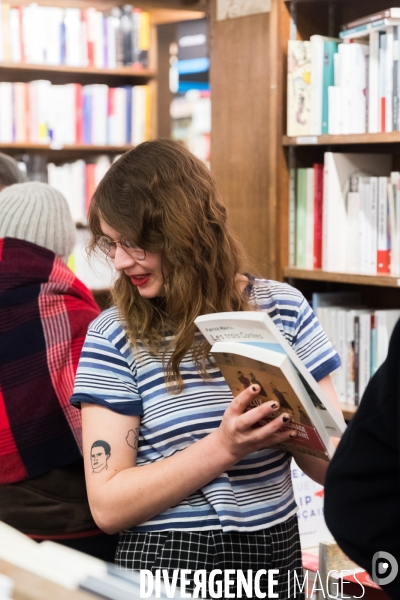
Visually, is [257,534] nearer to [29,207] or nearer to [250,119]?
[29,207]

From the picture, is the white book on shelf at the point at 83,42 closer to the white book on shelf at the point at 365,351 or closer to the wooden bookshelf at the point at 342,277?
the wooden bookshelf at the point at 342,277

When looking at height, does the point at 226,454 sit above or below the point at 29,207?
below

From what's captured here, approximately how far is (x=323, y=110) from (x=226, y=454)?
1504 millimetres

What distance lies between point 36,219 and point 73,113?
2612mm

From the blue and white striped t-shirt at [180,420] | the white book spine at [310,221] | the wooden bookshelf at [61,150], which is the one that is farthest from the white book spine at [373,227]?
the wooden bookshelf at [61,150]

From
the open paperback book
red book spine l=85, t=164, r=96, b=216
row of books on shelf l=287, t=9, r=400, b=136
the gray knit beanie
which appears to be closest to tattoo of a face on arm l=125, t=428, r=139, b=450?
the open paperback book

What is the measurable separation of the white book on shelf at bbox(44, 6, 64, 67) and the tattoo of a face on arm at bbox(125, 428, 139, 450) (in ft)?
10.8

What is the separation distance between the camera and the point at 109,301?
1636 millimetres

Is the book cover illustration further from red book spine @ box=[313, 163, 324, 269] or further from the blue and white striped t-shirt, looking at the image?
red book spine @ box=[313, 163, 324, 269]

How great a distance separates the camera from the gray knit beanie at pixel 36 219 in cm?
194

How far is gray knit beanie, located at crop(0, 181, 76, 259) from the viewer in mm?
1943

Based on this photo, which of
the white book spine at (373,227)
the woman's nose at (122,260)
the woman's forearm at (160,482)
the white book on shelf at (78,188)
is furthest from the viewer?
the white book on shelf at (78,188)

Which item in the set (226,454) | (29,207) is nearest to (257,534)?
(226,454)

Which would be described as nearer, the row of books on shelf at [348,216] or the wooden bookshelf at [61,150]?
the row of books on shelf at [348,216]
